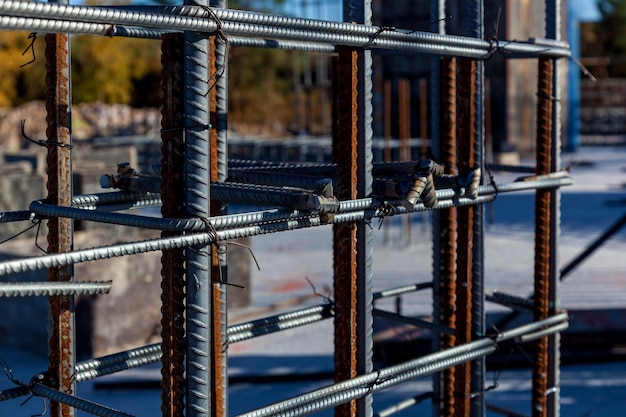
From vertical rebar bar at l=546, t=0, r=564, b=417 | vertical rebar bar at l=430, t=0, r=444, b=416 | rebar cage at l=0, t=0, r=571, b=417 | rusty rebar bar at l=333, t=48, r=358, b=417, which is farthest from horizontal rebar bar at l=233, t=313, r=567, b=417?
vertical rebar bar at l=430, t=0, r=444, b=416

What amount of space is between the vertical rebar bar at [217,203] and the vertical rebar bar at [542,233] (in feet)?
6.01

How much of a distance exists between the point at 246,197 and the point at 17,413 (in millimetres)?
4229

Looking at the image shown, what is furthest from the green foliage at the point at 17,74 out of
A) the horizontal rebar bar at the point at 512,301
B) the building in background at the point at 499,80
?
the horizontal rebar bar at the point at 512,301

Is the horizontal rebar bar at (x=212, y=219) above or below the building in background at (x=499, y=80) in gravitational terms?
below

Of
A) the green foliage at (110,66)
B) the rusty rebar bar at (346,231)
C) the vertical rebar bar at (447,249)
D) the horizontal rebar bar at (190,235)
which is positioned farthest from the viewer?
the green foliage at (110,66)

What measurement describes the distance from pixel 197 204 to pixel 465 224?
2056mm

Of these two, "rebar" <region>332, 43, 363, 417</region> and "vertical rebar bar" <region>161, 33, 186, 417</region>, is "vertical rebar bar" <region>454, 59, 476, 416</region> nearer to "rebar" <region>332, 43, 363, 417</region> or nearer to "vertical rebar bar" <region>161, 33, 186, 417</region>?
"rebar" <region>332, 43, 363, 417</region>

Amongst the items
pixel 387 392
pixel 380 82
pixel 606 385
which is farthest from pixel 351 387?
pixel 380 82

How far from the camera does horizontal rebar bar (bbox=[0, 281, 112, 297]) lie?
9.28 ft

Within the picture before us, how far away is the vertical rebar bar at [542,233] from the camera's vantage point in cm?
506

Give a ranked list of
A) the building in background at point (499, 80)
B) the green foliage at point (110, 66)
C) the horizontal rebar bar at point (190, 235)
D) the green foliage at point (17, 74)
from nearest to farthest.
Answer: the horizontal rebar bar at point (190, 235), the building in background at point (499, 80), the green foliage at point (17, 74), the green foliage at point (110, 66)

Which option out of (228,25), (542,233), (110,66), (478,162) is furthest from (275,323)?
(110,66)

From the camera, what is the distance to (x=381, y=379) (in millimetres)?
3936

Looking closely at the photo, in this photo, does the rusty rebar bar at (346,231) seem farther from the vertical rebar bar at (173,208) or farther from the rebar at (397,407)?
the rebar at (397,407)
